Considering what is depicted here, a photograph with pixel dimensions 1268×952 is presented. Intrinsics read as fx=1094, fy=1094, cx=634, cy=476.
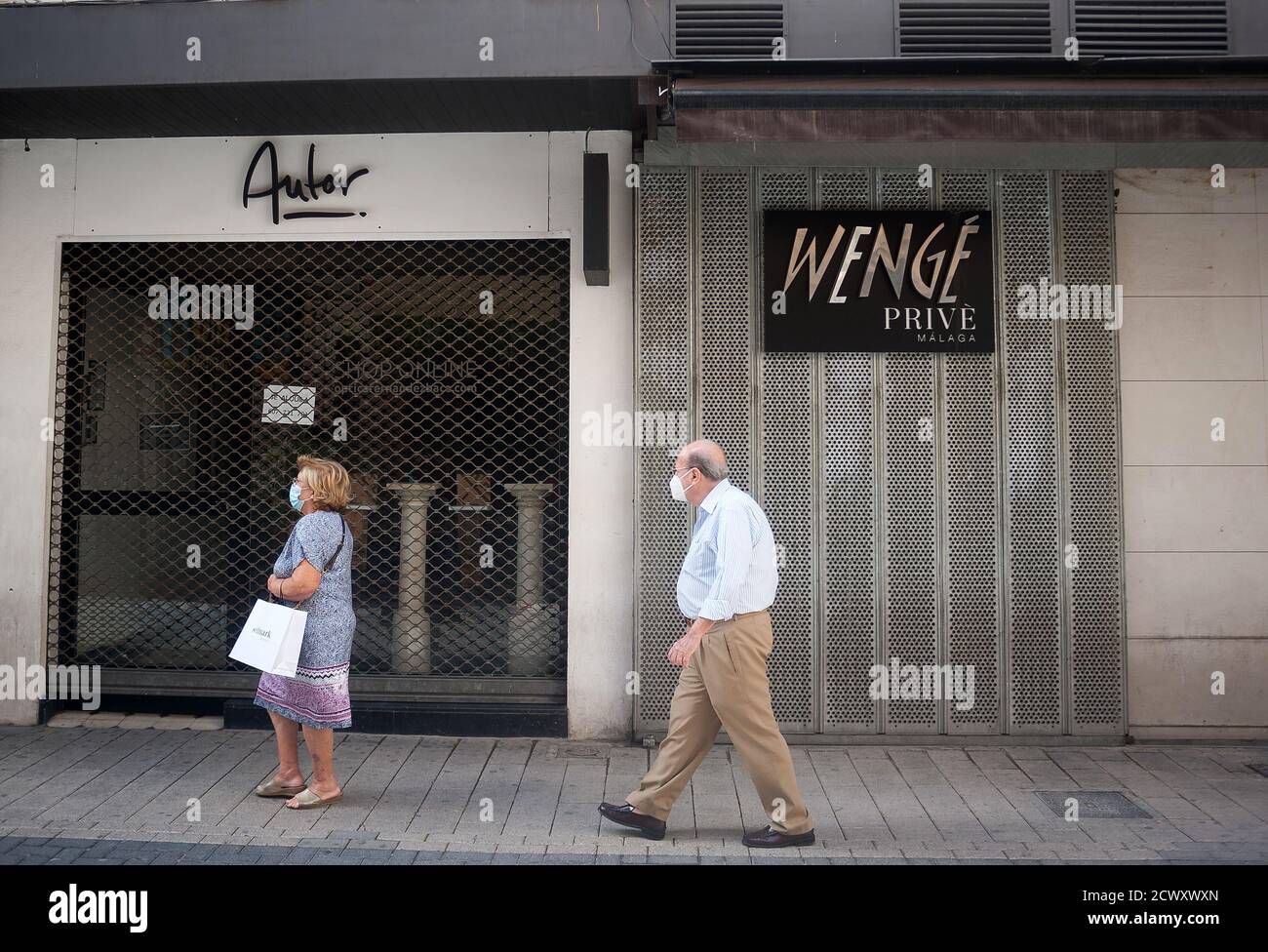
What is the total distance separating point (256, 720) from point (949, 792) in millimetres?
4536

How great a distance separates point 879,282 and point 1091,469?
187cm

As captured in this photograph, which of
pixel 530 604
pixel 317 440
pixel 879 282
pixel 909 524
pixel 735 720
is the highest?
pixel 879 282

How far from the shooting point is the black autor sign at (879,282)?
7285 millimetres

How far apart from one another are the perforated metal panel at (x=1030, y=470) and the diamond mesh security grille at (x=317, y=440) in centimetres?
301

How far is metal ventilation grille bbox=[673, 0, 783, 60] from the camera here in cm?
675

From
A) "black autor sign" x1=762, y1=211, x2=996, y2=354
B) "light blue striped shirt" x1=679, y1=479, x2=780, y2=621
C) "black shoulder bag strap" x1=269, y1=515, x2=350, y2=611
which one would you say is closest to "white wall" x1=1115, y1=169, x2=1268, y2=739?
"black autor sign" x1=762, y1=211, x2=996, y2=354

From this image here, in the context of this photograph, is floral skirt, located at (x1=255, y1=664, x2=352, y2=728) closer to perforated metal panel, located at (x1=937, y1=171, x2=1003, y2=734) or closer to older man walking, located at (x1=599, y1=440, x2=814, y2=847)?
older man walking, located at (x1=599, y1=440, x2=814, y2=847)

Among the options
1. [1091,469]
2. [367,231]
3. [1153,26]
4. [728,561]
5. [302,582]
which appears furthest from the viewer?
[367,231]

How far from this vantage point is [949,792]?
6.16 meters

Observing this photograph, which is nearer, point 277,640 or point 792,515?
point 277,640

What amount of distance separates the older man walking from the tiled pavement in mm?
251

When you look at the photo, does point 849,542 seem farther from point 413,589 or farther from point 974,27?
point 974,27

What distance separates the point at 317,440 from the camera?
786cm

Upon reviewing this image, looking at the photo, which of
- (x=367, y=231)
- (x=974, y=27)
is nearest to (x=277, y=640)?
(x=367, y=231)
